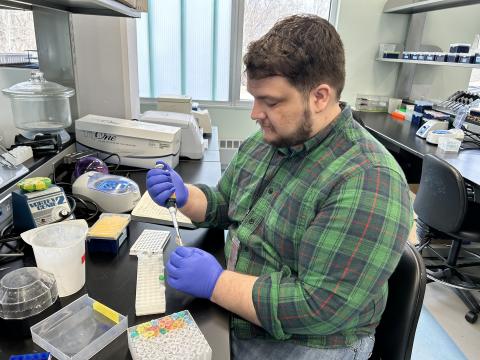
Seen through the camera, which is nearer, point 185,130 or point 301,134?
point 301,134

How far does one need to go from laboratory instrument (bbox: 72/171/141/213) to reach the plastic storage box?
485 millimetres

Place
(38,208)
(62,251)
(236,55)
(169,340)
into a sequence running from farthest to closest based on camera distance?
1. (236,55)
2. (38,208)
3. (62,251)
4. (169,340)

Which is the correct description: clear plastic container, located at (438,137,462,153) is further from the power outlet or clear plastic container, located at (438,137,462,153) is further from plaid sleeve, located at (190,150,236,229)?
the power outlet

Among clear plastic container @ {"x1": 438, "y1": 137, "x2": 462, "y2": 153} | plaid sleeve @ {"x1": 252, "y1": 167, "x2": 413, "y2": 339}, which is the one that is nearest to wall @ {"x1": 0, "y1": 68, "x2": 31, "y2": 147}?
plaid sleeve @ {"x1": 252, "y1": 167, "x2": 413, "y2": 339}

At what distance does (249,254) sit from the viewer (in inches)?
36.0

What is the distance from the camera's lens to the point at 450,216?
1.89 m

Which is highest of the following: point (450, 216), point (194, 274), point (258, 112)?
point (258, 112)

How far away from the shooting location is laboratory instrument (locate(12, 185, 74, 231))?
1.00 meters

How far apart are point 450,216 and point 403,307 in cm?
125

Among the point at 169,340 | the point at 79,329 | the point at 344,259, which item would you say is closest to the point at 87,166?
the point at 79,329

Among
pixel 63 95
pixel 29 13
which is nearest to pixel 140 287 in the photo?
pixel 63 95

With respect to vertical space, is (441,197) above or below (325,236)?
below

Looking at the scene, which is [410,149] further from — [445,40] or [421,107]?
Answer: [445,40]

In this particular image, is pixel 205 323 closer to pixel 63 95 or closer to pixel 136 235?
pixel 136 235
